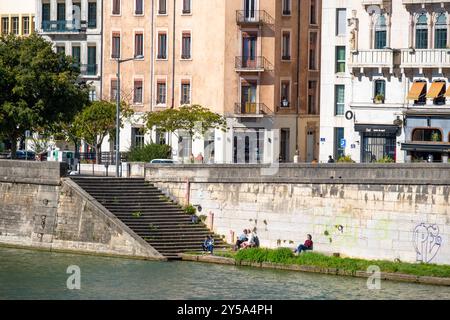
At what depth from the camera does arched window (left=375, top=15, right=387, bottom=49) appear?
101m

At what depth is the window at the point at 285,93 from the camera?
383 feet

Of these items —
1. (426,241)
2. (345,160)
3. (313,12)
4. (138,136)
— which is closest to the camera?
(426,241)

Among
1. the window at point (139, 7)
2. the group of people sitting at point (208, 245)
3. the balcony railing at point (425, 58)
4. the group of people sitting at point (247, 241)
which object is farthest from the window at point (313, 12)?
the group of people sitting at point (208, 245)

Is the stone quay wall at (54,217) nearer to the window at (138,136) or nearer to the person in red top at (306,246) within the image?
the person in red top at (306,246)

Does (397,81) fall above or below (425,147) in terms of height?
above

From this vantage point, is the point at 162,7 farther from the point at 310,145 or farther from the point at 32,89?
the point at 32,89

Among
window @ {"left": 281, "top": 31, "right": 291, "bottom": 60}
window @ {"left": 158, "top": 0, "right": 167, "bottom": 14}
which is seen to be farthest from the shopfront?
window @ {"left": 158, "top": 0, "right": 167, "bottom": 14}

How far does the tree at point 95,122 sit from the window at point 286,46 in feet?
36.7

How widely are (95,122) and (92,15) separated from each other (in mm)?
11272

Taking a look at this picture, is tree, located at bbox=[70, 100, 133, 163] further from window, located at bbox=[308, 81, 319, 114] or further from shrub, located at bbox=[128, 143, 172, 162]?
window, located at bbox=[308, 81, 319, 114]

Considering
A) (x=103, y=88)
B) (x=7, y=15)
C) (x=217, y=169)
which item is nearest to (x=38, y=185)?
(x=217, y=169)

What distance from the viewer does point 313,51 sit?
385 feet

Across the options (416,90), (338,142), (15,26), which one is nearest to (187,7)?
(338,142)

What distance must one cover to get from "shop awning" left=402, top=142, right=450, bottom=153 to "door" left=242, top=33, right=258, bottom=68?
62.0ft
